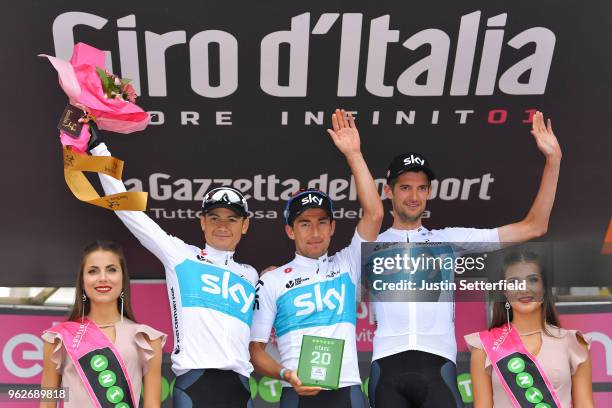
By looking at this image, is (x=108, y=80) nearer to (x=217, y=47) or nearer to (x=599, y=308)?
(x=217, y=47)

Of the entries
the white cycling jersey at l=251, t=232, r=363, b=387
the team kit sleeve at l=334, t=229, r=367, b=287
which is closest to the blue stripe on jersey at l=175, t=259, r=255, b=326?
the white cycling jersey at l=251, t=232, r=363, b=387

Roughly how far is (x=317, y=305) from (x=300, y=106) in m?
1.39

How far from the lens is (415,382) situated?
4.70 metres

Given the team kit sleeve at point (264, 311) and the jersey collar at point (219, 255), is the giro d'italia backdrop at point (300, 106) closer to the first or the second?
the jersey collar at point (219, 255)

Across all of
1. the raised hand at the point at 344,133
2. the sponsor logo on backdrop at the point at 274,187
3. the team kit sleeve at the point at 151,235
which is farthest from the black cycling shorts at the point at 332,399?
the sponsor logo on backdrop at the point at 274,187

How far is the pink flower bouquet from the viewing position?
464cm

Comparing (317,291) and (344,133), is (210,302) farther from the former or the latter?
(344,133)

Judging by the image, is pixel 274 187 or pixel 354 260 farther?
pixel 274 187

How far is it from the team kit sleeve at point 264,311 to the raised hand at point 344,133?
0.97 meters

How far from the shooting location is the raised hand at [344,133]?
499cm

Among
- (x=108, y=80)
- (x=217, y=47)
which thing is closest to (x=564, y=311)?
(x=217, y=47)

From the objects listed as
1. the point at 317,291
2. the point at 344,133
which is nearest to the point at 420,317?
the point at 317,291

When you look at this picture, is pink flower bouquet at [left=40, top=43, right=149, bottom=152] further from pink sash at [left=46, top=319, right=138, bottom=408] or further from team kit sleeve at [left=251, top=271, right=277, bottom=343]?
team kit sleeve at [left=251, top=271, right=277, bottom=343]

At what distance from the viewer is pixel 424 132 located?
5.46 metres
